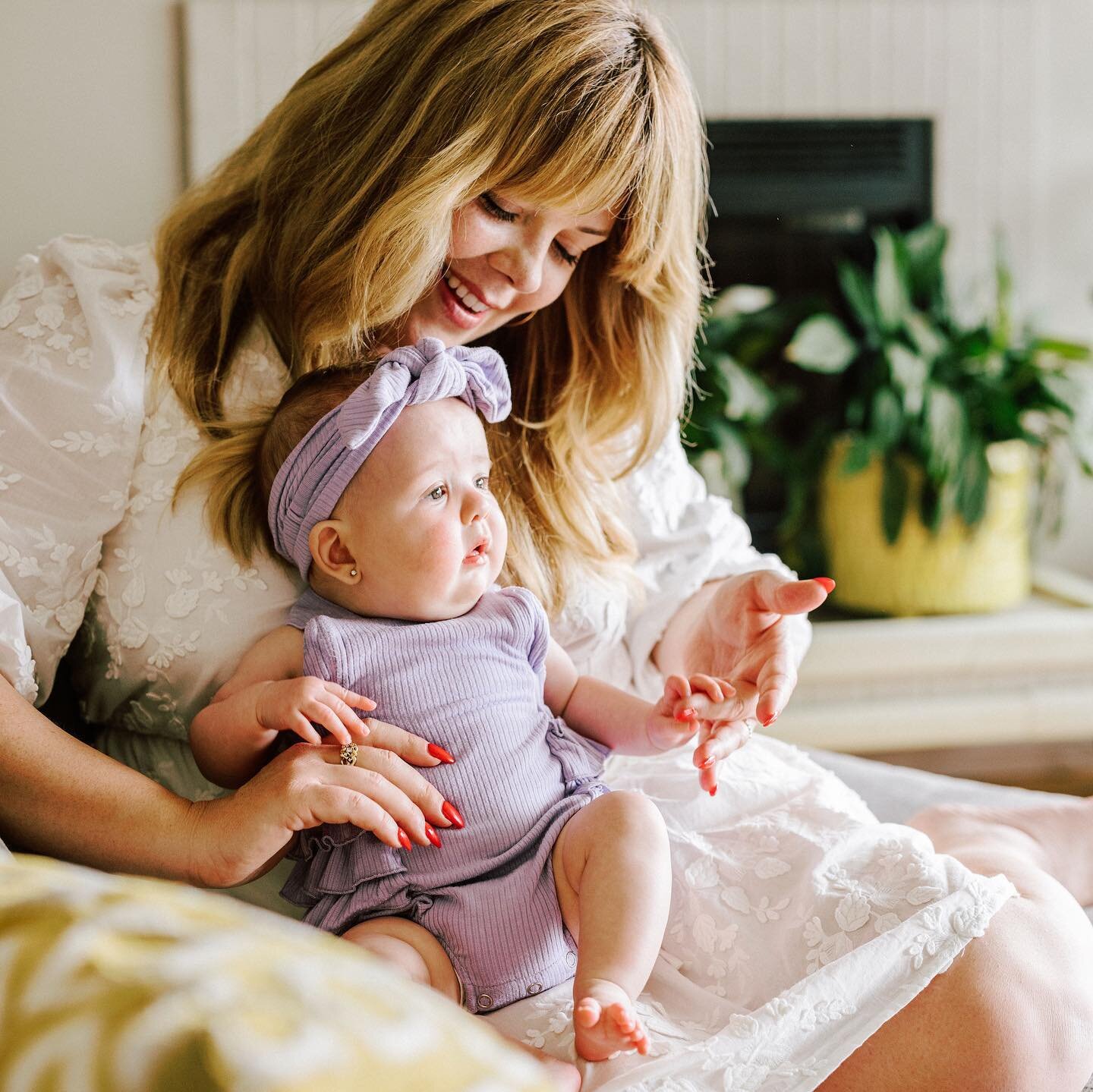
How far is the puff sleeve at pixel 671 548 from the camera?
138 cm

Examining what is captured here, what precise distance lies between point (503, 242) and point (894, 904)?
0.72 m

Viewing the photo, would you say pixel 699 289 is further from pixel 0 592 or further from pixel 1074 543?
pixel 1074 543

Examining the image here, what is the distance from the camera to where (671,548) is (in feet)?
4.70

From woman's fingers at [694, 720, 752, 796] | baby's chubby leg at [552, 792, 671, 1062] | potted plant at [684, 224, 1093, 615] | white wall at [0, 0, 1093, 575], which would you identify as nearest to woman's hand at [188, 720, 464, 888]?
baby's chubby leg at [552, 792, 671, 1062]

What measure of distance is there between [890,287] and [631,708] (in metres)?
2.07

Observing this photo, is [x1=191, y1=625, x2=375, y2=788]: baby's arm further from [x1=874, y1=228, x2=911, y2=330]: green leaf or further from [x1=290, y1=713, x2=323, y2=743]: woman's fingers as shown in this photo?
[x1=874, y1=228, x2=911, y2=330]: green leaf

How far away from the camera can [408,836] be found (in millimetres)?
934

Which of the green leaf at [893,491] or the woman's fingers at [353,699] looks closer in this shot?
the woman's fingers at [353,699]

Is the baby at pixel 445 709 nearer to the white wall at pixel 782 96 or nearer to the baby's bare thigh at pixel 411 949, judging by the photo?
the baby's bare thigh at pixel 411 949

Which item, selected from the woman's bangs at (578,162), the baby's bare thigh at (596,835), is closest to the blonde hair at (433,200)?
the woman's bangs at (578,162)

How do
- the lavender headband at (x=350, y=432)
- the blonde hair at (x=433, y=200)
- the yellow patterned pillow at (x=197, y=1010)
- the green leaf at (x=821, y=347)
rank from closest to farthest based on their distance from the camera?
the yellow patterned pillow at (x=197, y=1010) < the lavender headband at (x=350, y=432) < the blonde hair at (x=433, y=200) < the green leaf at (x=821, y=347)

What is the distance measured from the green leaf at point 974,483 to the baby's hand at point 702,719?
1930 mm

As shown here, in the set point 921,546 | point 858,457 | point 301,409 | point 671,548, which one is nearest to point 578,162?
point 301,409

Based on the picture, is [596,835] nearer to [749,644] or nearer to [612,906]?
[612,906]
